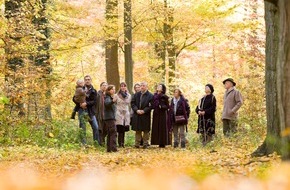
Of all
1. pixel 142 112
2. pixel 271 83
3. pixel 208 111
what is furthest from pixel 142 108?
pixel 271 83

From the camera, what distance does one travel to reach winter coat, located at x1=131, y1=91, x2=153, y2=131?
16.0 metres

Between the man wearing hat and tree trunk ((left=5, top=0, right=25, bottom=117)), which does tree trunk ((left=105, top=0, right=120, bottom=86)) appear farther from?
the man wearing hat

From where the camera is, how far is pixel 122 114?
1603cm

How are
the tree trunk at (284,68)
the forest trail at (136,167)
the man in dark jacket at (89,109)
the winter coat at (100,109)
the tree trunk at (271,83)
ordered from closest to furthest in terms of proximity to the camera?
the forest trail at (136,167)
the tree trunk at (284,68)
the tree trunk at (271,83)
the man in dark jacket at (89,109)
the winter coat at (100,109)

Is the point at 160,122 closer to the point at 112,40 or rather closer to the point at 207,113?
the point at 207,113

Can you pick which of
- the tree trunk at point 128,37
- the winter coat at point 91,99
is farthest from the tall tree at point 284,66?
the tree trunk at point 128,37

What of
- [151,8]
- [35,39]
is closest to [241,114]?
[35,39]

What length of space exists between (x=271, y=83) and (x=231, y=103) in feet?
18.4

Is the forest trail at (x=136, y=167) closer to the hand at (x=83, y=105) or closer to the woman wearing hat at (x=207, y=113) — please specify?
the hand at (x=83, y=105)

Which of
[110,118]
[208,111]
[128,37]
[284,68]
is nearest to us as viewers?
[284,68]

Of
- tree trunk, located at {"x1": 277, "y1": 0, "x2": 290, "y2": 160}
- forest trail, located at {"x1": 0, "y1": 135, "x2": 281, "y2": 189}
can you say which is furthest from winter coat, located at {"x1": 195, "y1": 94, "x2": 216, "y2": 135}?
tree trunk, located at {"x1": 277, "y1": 0, "x2": 290, "y2": 160}

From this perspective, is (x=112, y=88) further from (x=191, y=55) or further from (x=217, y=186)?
(x=191, y=55)

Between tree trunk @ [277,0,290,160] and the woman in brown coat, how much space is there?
9684 millimetres

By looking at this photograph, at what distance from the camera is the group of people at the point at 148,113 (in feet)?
48.6
